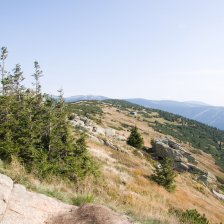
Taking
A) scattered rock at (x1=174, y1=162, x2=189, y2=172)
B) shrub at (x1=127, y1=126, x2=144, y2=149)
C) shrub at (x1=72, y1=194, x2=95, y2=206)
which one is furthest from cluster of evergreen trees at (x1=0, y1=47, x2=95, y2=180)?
scattered rock at (x1=174, y1=162, x2=189, y2=172)

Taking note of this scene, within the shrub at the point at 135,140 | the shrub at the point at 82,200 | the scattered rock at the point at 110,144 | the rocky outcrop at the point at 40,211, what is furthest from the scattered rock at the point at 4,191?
the shrub at the point at 135,140

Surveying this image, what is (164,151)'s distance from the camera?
49469 millimetres

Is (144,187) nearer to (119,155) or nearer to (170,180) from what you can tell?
(170,180)

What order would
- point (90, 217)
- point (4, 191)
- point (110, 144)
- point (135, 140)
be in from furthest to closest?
point (135, 140) → point (110, 144) → point (4, 191) → point (90, 217)

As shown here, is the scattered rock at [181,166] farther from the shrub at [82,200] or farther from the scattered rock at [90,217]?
the scattered rock at [90,217]

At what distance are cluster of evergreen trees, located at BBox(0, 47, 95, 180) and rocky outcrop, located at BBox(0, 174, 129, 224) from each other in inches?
228

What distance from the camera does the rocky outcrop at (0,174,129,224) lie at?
6402 millimetres

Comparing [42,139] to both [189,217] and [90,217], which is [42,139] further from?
[90,217]

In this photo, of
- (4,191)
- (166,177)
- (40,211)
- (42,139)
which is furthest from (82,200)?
(166,177)

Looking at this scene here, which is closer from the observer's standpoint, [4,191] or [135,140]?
[4,191]

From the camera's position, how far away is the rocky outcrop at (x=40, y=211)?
640 centimetres

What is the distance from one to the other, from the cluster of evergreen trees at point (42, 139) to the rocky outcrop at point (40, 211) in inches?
228

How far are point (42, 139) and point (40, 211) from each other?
9707mm

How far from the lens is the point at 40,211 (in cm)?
681
